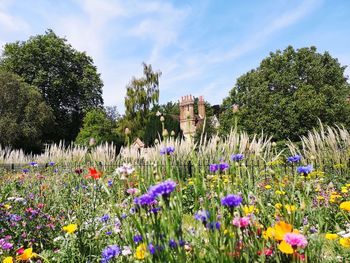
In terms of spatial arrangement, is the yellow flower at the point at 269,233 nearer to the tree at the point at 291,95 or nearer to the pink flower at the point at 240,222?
the pink flower at the point at 240,222

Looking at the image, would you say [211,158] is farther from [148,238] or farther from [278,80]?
[278,80]

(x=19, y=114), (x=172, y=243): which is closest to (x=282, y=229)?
(x=172, y=243)

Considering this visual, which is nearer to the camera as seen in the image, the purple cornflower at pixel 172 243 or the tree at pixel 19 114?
the purple cornflower at pixel 172 243

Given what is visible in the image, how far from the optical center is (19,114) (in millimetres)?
24234

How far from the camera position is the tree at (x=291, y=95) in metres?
19.5

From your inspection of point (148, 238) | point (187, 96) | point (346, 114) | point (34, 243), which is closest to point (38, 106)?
point (187, 96)

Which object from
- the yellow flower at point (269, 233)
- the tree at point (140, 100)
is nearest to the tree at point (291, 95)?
the tree at point (140, 100)

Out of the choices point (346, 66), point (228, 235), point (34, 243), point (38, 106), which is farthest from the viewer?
point (38, 106)

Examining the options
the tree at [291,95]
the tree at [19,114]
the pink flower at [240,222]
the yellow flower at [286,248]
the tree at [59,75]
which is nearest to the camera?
the yellow flower at [286,248]

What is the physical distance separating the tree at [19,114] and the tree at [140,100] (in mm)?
6067

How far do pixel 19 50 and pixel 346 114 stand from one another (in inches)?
1055

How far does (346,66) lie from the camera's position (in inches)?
879

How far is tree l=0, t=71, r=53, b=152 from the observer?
23.0 m

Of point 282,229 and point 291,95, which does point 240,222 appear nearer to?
point 282,229
